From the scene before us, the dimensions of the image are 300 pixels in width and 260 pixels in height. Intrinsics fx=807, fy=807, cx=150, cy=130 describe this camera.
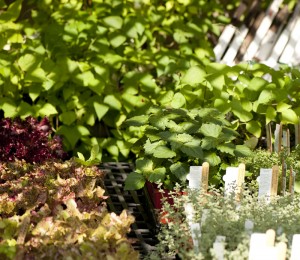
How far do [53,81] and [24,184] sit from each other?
156cm

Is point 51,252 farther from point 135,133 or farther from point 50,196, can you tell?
point 135,133

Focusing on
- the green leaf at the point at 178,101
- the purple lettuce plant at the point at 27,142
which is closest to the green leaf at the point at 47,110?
the purple lettuce plant at the point at 27,142

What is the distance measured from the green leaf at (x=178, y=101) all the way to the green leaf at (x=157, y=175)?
0.65 metres

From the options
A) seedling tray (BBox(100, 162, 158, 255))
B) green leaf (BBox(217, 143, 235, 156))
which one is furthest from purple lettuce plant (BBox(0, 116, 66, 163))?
green leaf (BBox(217, 143, 235, 156))

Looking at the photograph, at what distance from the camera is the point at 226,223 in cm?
282

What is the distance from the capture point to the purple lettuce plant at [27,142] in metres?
4.09

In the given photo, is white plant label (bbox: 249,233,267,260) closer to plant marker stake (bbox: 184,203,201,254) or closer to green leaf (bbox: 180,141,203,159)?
plant marker stake (bbox: 184,203,201,254)

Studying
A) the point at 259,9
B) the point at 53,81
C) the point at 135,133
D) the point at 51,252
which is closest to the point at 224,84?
the point at 135,133

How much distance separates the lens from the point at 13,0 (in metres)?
5.29

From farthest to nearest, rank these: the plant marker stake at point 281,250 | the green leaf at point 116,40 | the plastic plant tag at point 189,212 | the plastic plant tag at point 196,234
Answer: the green leaf at point 116,40 → the plastic plant tag at point 189,212 → the plastic plant tag at point 196,234 → the plant marker stake at point 281,250

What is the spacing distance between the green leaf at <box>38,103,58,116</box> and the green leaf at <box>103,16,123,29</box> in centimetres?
65

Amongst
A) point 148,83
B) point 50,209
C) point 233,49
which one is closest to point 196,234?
point 50,209

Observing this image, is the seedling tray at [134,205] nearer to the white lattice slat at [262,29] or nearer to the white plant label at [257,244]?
the white plant label at [257,244]

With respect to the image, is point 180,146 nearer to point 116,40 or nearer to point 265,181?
point 265,181
